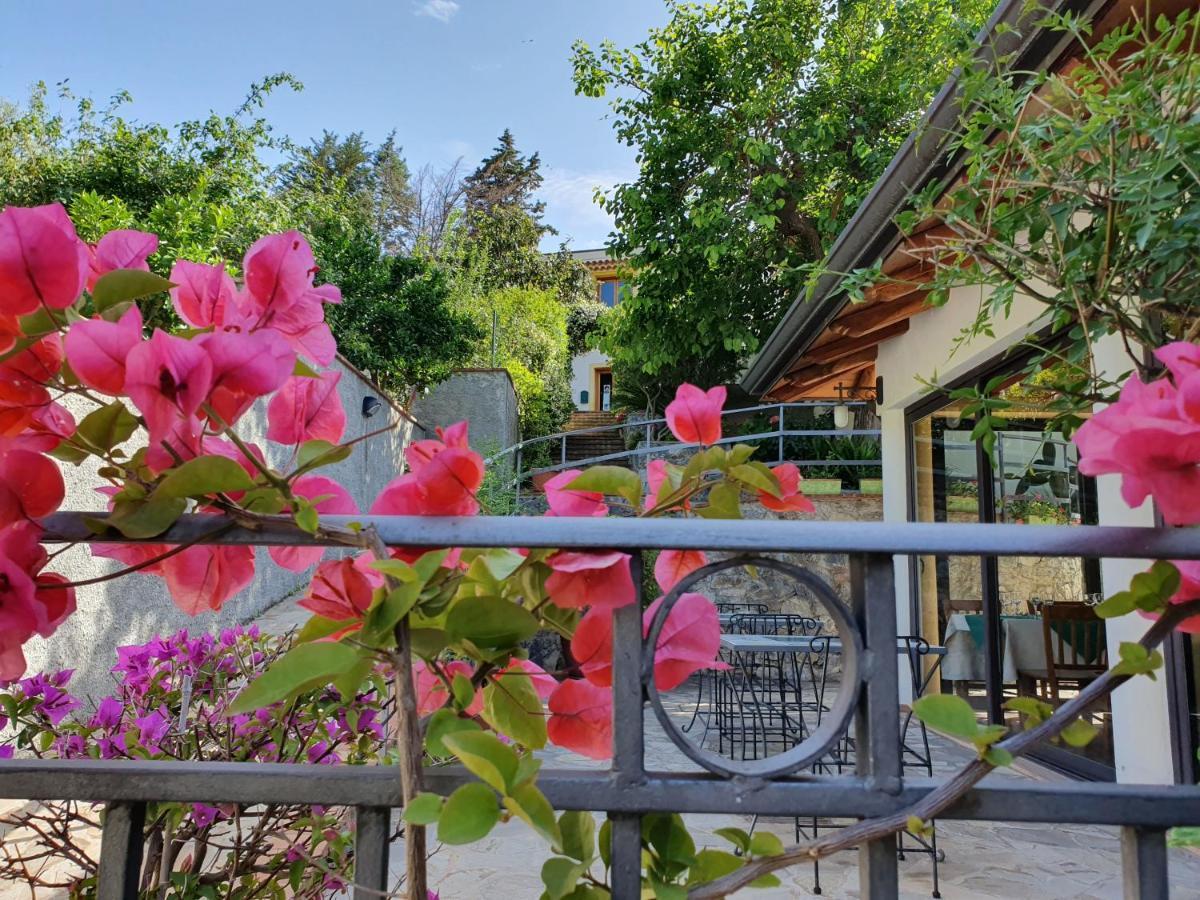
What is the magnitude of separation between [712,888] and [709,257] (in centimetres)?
836

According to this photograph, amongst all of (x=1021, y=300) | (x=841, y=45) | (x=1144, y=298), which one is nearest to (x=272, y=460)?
(x=1021, y=300)

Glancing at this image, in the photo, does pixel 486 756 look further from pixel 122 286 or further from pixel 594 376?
pixel 594 376

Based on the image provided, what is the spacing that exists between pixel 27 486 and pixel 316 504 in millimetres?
165

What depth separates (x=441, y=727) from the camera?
1.45 ft

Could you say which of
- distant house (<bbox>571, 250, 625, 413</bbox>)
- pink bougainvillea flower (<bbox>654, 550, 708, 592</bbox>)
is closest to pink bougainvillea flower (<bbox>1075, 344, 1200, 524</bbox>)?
pink bougainvillea flower (<bbox>654, 550, 708, 592</bbox>)

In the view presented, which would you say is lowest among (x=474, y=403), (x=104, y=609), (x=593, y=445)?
(x=104, y=609)

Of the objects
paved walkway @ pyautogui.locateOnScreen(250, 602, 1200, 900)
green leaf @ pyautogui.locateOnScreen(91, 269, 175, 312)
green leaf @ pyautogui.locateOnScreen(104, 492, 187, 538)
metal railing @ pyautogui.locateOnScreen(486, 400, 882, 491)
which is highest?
metal railing @ pyautogui.locateOnScreen(486, 400, 882, 491)

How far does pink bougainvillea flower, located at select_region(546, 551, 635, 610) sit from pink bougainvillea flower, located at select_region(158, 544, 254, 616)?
0.23 metres

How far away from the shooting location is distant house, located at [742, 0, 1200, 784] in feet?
7.68

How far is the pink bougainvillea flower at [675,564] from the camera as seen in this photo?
1.77ft

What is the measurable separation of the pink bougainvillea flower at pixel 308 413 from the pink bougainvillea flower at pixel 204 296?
0.22 feet

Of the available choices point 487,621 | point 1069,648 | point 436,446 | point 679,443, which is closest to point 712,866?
point 487,621

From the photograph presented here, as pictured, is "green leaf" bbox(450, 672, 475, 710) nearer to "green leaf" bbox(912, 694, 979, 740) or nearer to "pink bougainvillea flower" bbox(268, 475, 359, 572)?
"pink bougainvillea flower" bbox(268, 475, 359, 572)

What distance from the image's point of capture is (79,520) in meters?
0.47
